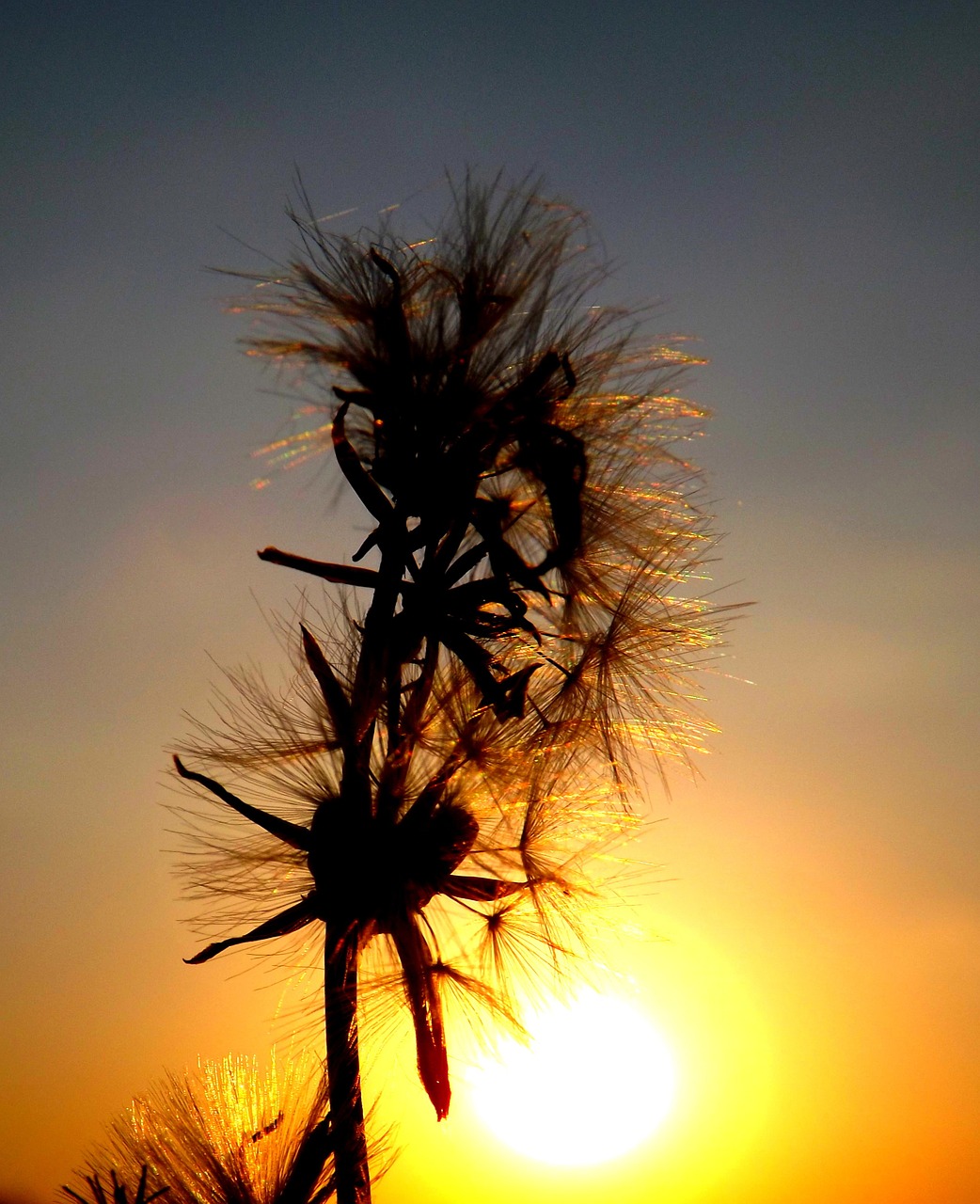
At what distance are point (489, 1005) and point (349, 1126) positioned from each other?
546mm

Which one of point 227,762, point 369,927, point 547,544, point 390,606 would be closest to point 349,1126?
point 369,927

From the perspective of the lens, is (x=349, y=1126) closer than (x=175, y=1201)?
Yes

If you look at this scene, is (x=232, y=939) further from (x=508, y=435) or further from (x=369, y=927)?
(x=508, y=435)

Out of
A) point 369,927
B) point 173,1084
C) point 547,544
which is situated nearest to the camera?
point 369,927

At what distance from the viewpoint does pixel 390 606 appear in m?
2.80

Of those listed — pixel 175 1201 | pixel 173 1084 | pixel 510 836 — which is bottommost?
pixel 175 1201

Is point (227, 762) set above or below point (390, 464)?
below

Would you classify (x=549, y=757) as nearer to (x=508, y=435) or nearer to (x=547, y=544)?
(x=547, y=544)

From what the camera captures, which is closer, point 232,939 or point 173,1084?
point 232,939

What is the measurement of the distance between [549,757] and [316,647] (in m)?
0.67

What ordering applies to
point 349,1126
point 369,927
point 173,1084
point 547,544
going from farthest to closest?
point 547,544 → point 173,1084 → point 369,927 → point 349,1126

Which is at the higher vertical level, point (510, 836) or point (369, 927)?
point (510, 836)

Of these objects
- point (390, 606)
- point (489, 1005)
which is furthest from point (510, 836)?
point (390, 606)

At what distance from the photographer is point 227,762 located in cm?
299
